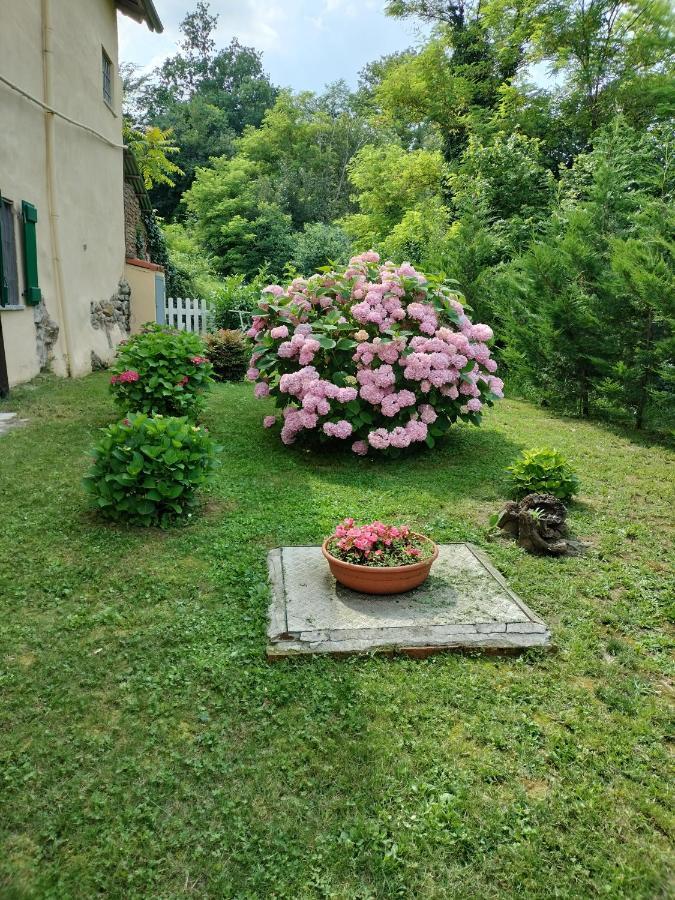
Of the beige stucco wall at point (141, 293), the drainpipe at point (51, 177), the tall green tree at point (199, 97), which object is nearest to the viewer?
the drainpipe at point (51, 177)

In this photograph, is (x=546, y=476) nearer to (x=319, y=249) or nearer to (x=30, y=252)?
(x=30, y=252)

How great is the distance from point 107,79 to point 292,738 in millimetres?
11036

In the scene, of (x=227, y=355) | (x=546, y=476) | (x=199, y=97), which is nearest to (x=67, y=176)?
(x=227, y=355)

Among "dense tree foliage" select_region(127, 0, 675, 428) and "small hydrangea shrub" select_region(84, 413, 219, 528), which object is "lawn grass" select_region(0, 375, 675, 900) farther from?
"dense tree foliage" select_region(127, 0, 675, 428)

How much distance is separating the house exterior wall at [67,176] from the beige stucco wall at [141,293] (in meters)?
0.61

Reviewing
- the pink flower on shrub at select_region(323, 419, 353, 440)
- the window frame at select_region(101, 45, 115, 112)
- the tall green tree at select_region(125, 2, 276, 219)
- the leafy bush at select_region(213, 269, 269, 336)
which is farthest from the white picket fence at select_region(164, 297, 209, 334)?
the tall green tree at select_region(125, 2, 276, 219)

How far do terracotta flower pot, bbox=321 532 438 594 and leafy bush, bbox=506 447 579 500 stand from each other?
1.65m

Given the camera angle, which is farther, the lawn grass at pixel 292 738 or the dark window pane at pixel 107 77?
the dark window pane at pixel 107 77

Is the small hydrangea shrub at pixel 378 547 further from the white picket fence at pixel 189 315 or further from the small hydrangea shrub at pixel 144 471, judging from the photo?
the white picket fence at pixel 189 315

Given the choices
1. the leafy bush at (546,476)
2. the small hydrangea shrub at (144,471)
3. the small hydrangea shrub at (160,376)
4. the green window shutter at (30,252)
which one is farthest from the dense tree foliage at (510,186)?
the green window shutter at (30,252)

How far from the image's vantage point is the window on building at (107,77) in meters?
9.43

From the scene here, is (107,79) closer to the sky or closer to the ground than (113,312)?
closer to the sky

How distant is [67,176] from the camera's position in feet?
25.6

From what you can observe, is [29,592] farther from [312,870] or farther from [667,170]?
[667,170]
